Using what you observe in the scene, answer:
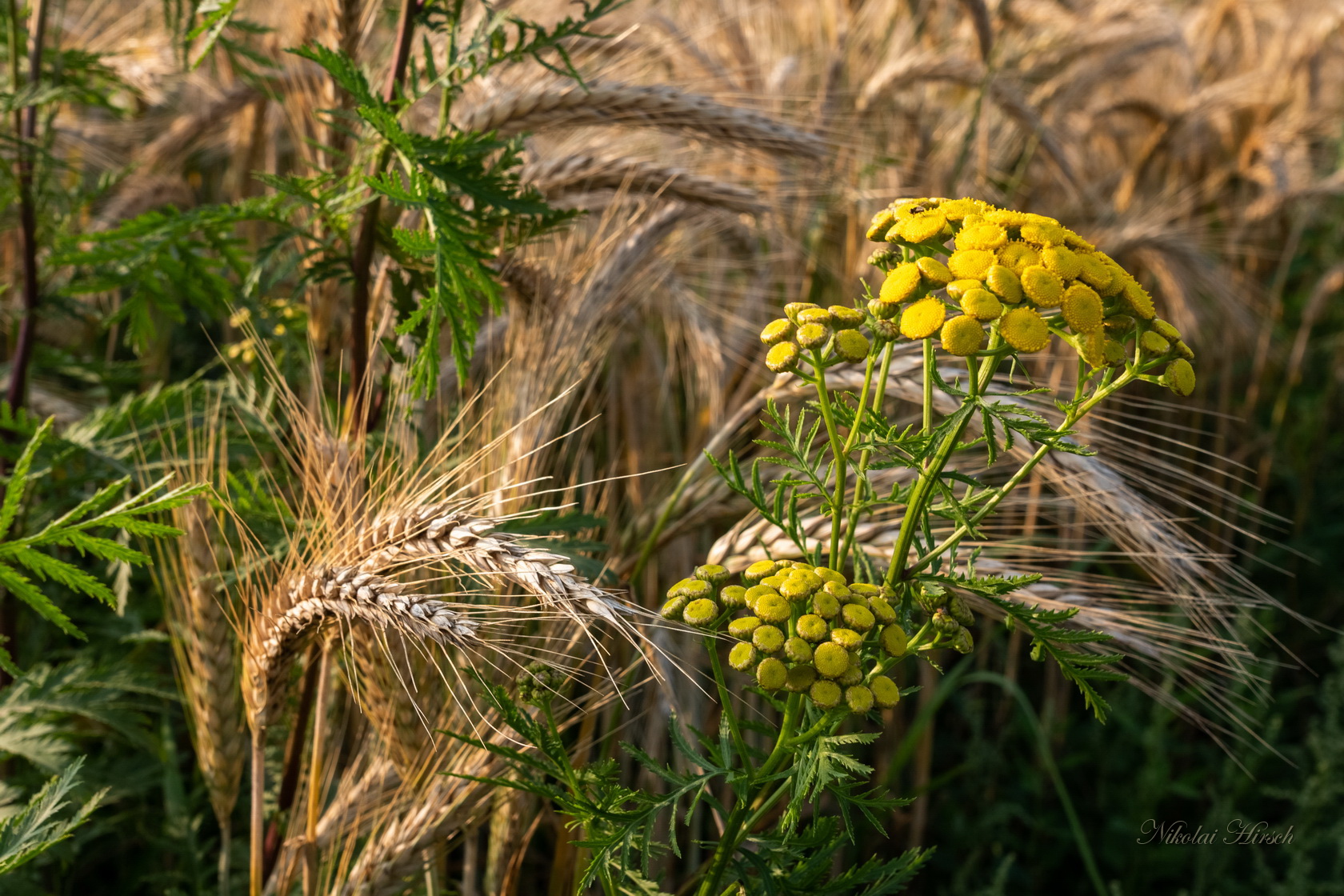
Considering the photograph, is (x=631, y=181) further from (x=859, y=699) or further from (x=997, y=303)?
(x=859, y=699)

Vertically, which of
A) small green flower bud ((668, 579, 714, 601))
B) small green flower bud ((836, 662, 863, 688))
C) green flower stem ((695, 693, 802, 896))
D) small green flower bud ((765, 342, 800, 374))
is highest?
small green flower bud ((765, 342, 800, 374))

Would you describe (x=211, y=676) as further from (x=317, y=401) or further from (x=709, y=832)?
(x=709, y=832)

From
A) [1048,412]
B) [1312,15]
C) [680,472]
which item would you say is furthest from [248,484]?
[1312,15]

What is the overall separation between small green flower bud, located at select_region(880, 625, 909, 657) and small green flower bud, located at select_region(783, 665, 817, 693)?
0.07m

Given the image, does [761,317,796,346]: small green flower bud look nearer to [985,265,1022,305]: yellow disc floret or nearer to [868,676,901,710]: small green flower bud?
[985,265,1022,305]: yellow disc floret

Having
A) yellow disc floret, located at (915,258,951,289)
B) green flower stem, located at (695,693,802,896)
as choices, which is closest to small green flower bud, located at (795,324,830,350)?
yellow disc floret, located at (915,258,951,289)

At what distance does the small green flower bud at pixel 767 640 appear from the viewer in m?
0.82

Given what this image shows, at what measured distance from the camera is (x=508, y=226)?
4.29 ft

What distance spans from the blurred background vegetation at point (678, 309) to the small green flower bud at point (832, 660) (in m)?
0.28

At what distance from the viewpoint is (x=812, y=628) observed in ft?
2.67

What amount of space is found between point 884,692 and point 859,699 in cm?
4

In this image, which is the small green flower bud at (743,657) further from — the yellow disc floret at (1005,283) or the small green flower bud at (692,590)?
the yellow disc floret at (1005,283)

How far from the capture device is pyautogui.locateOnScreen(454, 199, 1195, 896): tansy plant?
2.68ft
